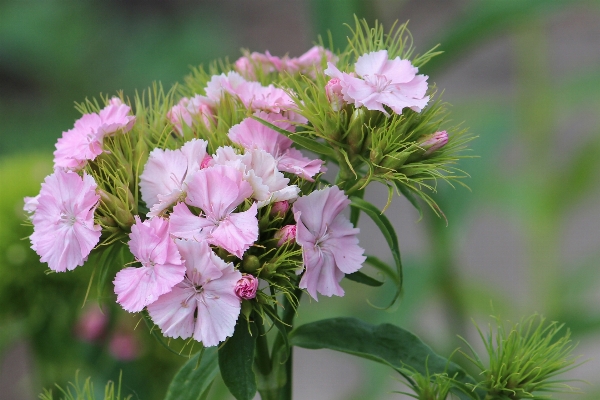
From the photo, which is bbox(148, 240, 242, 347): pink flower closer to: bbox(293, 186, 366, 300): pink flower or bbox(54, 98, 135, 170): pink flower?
bbox(293, 186, 366, 300): pink flower

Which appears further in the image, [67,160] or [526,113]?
[526,113]

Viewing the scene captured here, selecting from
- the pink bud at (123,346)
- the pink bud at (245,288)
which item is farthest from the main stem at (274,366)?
the pink bud at (123,346)

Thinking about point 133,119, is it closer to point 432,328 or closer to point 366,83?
point 366,83

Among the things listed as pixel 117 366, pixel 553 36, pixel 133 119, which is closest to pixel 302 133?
pixel 133 119

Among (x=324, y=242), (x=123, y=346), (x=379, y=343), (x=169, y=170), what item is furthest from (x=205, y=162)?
(x=123, y=346)

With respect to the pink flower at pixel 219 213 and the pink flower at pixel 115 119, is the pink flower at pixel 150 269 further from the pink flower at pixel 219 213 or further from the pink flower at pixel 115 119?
the pink flower at pixel 115 119

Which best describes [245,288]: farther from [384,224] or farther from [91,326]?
[91,326]
